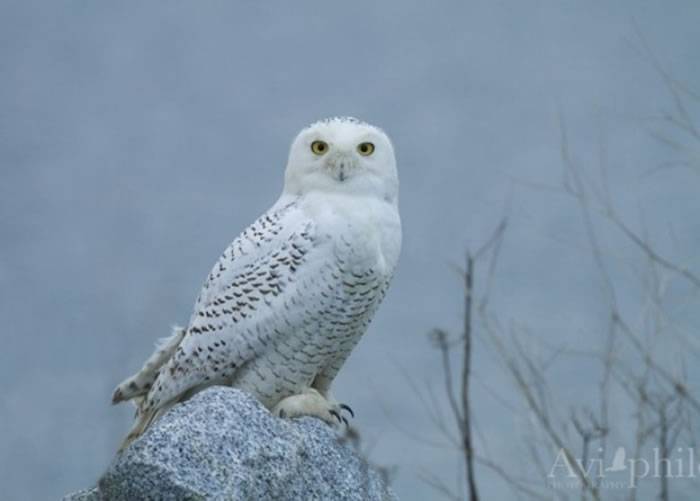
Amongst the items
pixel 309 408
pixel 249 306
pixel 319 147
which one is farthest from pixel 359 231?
pixel 309 408

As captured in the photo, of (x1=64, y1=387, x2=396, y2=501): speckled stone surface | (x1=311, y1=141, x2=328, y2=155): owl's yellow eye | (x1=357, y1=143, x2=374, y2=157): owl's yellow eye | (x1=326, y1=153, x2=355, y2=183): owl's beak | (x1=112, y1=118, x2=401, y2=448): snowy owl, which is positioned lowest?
(x1=64, y1=387, x2=396, y2=501): speckled stone surface

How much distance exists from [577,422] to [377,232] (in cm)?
103

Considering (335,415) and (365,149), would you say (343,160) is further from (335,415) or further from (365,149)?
(335,415)

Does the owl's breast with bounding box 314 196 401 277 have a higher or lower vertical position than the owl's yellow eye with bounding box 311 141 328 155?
lower

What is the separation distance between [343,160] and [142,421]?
122 cm

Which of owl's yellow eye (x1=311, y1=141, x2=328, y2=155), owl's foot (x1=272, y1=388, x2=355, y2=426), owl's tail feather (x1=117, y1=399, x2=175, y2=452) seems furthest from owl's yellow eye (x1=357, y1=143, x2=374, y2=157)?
owl's tail feather (x1=117, y1=399, x2=175, y2=452)

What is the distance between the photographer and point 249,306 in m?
3.64

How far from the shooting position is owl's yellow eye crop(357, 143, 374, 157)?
3.69 meters

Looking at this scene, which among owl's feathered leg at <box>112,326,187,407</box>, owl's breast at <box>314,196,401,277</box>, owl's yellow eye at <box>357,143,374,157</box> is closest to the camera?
owl's breast at <box>314,196,401,277</box>

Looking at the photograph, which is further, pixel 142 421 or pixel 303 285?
pixel 142 421

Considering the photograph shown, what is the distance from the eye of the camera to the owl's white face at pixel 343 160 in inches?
144

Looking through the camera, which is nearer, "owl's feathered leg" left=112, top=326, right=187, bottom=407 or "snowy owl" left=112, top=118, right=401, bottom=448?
"snowy owl" left=112, top=118, right=401, bottom=448

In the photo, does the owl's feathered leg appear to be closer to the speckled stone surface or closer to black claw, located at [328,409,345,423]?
the speckled stone surface

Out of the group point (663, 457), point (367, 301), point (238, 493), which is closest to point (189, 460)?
point (238, 493)
